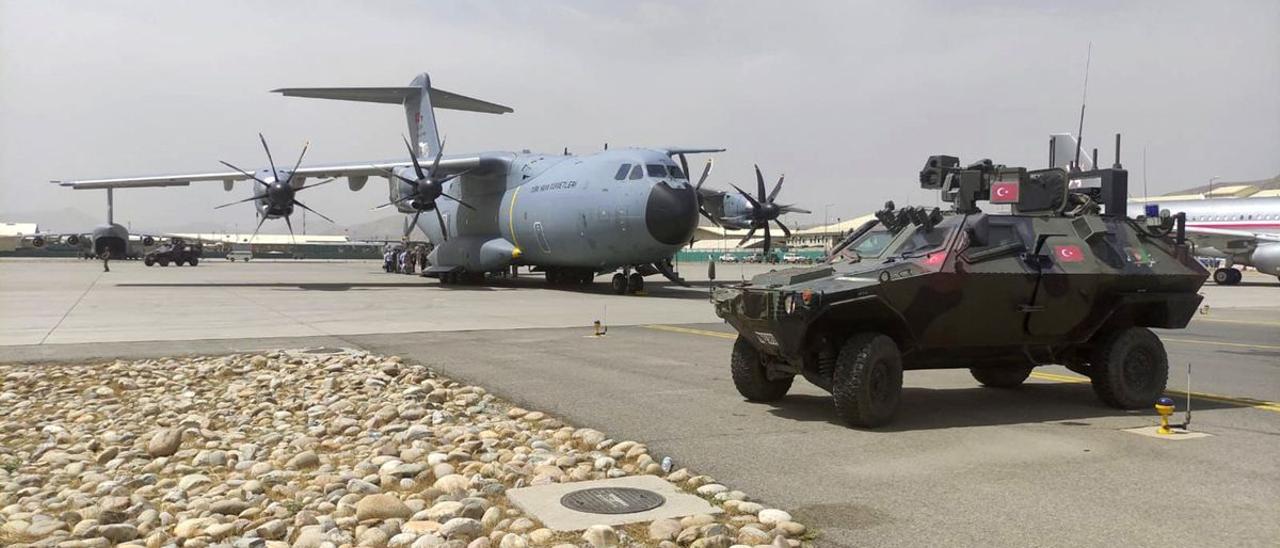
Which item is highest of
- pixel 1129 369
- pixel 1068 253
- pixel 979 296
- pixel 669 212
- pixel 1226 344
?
pixel 669 212

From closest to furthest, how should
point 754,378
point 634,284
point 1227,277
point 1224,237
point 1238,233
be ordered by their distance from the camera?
point 754,378
point 634,284
point 1224,237
point 1238,233
point 1227,277

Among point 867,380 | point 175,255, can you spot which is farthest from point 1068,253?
point 175,255

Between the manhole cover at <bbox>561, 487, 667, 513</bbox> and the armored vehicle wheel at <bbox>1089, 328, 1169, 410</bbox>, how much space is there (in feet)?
17.1

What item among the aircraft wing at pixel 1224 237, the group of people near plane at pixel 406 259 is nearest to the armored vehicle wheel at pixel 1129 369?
the aircraft wing at pixel 1224 237

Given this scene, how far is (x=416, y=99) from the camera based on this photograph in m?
39.0

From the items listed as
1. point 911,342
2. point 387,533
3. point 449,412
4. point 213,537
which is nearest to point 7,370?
point 449,412

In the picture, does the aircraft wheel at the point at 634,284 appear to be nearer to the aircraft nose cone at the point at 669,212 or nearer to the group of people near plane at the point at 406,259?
the aircraft nose cone at the point at 669,212

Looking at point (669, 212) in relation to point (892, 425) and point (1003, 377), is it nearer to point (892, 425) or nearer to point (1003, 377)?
point (1003, 377)

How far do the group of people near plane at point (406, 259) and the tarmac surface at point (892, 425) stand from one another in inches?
1234

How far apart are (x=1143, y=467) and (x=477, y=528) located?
14.9ft

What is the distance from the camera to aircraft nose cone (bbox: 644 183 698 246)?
25.1 metres

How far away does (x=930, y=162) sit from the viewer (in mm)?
9898

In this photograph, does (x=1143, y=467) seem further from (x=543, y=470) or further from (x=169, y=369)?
(x=169, y=369)

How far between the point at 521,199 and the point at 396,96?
11674 millimetres
